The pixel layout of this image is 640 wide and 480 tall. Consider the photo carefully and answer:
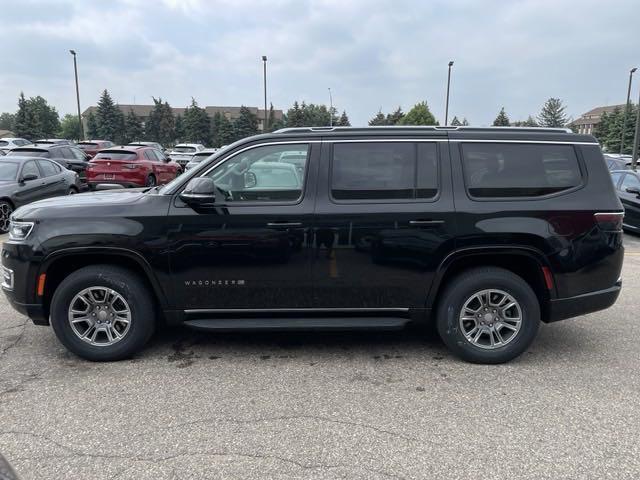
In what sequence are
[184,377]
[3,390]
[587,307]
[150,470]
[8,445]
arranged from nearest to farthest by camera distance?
1. [150,470]
2. [8,445]
3. [3,390]
4. [184,377]
5. [587,307]

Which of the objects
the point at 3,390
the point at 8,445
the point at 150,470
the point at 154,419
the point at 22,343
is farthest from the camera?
the point at 22,343

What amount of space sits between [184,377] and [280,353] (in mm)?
870

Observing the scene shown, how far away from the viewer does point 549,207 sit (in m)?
3.97

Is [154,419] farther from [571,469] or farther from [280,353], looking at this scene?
[571,469]

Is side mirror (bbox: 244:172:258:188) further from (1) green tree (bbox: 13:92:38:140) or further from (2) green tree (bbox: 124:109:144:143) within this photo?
(2) green tree (bbox: 124:109:144:143)

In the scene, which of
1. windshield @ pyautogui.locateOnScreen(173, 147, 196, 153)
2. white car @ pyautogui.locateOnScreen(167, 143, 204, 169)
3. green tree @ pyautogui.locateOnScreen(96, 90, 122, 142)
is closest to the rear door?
white car @ pyautogui.locateOnScreen(167, 143, 204, 169)

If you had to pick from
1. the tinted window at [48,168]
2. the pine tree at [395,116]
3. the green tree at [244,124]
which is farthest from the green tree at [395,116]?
the tinted window at [48,168]

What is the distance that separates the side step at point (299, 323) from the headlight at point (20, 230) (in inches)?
58.7

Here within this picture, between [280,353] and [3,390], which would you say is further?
[280,353]

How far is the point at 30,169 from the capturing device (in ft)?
35.3

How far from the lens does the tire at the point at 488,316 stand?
13.3 ft

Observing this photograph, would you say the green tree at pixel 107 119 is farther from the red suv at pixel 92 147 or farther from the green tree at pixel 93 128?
the red suv at pixel 92 147

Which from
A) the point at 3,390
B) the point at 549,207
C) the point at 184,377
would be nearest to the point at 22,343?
the point at 3,390

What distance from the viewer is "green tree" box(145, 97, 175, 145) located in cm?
7125
